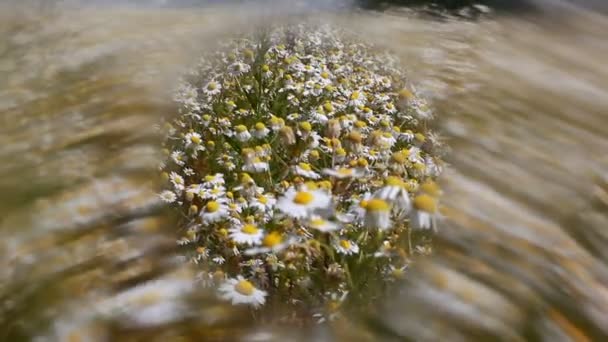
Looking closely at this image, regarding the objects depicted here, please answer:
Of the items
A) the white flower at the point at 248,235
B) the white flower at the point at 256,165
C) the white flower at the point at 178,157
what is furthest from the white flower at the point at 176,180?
the white flower at the point at 248,235

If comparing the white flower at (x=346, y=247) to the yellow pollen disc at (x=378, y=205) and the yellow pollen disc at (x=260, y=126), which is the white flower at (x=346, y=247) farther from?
the yellow pollen disc at (x=260, y=126)

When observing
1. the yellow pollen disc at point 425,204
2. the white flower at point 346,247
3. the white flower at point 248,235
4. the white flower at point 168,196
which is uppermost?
the yellow pollen disc at point 425,204

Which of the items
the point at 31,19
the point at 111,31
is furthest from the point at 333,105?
the point at 31,19

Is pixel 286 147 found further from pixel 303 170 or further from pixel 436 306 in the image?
pixel 436 306

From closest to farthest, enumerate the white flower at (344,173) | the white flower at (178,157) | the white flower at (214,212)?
the white flower at (344,173), the white flower at (214,212), the white flower at (178,157)

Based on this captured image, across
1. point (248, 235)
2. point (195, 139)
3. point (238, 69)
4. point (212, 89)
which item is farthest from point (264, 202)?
point (238, 69)

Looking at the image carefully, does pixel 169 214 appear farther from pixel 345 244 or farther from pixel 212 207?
pixel 345 244
